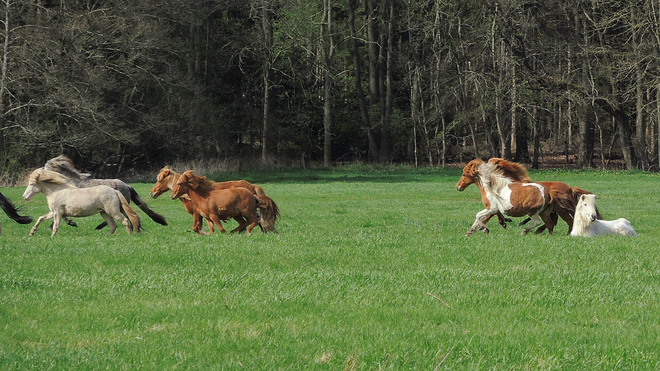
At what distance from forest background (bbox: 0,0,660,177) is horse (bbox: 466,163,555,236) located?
2753 cm

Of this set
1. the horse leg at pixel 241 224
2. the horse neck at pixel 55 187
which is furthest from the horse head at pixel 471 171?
the horse neck at pixel 55 187

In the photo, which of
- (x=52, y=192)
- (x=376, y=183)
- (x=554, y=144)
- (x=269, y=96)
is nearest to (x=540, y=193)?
(x=52, y=192)

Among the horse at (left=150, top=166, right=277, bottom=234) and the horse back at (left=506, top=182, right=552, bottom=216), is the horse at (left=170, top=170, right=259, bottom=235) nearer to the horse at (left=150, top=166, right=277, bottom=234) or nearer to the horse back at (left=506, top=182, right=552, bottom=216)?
the horse at (left=150, top=166, right=277, bottom=234)

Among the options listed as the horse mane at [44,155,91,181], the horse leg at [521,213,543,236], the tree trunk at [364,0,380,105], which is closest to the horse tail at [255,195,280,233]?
the horse mane at [44,155,91,181]

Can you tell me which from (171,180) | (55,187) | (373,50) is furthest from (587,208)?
(373,50)

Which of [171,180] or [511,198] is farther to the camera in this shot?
[171,180]

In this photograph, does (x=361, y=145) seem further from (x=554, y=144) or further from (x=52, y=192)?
(x=52, y=192)

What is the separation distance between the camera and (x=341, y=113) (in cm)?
5828

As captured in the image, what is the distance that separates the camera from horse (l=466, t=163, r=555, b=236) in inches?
604

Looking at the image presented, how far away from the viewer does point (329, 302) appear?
833cm

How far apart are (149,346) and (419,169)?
4520 cm

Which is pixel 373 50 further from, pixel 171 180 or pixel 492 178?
pixel 492 178

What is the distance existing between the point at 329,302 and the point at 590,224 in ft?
28.8

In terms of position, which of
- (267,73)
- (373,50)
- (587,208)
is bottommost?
(587,208)
